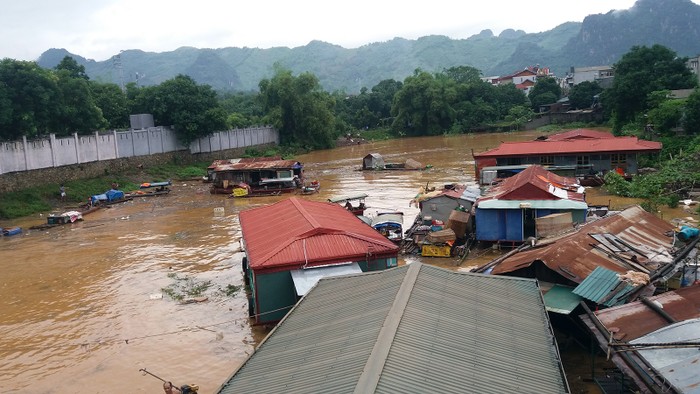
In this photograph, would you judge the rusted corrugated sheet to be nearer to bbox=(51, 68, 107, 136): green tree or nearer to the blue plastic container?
the blue plastic container

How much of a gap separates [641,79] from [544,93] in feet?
119

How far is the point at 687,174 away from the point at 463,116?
54.1 m

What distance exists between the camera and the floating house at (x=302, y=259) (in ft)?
47.6

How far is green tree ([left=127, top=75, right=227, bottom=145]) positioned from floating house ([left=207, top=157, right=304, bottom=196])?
11.6m

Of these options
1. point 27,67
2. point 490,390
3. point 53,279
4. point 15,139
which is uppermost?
point 27,67

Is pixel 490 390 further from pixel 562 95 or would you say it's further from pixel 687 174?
pixel 562 95

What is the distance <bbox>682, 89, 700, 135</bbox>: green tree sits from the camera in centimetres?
3697

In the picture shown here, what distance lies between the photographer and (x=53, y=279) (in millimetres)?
21562

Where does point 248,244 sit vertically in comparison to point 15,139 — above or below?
below

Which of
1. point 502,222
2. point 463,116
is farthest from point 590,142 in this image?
point 463,116

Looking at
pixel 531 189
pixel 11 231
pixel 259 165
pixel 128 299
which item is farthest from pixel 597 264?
pixel 259 165

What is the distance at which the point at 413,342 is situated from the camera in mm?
8133

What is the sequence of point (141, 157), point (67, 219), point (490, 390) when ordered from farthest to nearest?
point (141, 157)
point (67, 219)
point (490, 390)

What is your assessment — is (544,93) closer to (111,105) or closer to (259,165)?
(259,165)
